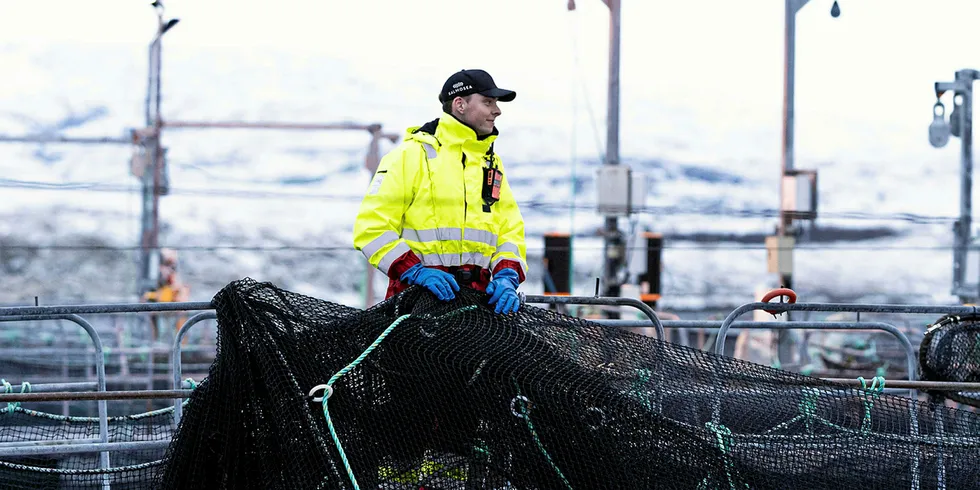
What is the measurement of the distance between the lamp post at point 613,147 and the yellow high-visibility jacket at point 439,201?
9565 mm

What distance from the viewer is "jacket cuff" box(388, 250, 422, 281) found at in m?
4.33

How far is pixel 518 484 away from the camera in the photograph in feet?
11.3

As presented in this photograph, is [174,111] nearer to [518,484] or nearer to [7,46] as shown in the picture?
[7,46]

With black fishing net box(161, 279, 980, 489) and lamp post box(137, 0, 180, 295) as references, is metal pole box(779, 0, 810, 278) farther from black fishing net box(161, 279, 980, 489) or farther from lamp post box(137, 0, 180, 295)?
black fishing net box(161, 279, 980, 489)

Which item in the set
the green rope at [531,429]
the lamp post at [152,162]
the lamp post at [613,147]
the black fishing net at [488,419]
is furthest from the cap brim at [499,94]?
the lamp post at [152,162]

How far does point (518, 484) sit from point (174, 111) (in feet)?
247

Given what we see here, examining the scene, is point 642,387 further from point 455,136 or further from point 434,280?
point 455,136

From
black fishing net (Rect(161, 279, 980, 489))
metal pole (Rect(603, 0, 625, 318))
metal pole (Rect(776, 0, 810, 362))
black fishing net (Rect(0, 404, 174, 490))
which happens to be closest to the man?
black fishing net (Rect(161, 279, 980, 489))

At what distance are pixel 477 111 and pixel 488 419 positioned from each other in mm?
1584

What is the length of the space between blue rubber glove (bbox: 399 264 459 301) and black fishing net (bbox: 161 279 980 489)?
170mm

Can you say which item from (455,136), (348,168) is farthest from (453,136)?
(348,168)

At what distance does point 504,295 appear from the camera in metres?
4.20

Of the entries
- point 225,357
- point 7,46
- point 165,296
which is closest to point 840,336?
point 165,296

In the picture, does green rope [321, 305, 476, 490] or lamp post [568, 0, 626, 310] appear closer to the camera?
green rope [321, 305, 476, 490]
